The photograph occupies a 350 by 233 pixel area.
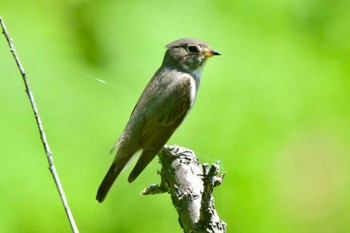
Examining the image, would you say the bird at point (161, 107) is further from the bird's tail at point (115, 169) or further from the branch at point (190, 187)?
the branch at point (190, 187)

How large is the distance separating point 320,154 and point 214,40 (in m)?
0.55

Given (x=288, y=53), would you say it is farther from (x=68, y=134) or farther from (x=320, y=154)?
(x=68, y=134)

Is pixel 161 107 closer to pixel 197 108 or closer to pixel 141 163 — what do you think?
pixel 197 108

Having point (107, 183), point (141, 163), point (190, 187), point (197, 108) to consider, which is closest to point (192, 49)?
point (197, 108)

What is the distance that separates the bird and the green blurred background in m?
0.07

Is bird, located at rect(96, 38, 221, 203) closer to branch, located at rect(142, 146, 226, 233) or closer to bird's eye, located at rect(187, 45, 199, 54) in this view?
bird's eye, located at rect(187, 45, 199, 54)

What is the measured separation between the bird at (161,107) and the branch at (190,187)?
11 centimetres

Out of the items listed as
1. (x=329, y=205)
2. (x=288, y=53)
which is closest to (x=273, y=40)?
A: (x=288, y=53)

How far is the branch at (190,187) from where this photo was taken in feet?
8.48

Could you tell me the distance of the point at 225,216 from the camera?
3580 millimetres

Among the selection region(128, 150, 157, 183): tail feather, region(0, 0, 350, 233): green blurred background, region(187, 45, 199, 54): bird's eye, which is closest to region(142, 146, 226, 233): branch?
region(128, 150, 157, 183): tail feather

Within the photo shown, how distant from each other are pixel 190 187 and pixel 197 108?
0.78 m

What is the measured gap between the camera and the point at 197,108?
3.75 m

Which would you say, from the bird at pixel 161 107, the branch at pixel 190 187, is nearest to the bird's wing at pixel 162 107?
the bird at pixel 161 107
